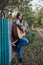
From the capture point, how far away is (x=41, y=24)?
27578 mm

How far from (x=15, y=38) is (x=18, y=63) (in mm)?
925

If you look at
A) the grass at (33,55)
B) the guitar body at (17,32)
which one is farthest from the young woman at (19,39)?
the grass at (33,55)

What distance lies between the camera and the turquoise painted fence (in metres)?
7.46

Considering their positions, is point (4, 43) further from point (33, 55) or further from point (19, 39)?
point (33, 55)

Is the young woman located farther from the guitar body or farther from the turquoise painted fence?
the turquoise painted fence

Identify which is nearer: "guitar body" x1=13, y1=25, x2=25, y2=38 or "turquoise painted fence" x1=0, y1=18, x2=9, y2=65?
"turquoise painted fence" x1=0, y1=18, x2=9, y2=65

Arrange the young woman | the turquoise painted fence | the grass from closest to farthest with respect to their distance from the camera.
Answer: the turquoise painted fence < the young woman < the grass

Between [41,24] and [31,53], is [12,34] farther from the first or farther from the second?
[41,24]

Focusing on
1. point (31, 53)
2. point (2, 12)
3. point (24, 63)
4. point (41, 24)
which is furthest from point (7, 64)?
point (41, 24)

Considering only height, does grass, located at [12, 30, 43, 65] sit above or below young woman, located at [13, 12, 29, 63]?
below

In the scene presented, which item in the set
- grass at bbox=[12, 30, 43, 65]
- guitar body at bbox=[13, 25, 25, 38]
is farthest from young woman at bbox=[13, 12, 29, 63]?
grass at bbox=[12, 30, 43, 65]

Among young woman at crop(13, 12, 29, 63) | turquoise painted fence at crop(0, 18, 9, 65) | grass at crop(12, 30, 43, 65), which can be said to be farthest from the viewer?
grass at crop(12, 30, 43, 65)

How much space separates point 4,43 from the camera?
7684 millimetres

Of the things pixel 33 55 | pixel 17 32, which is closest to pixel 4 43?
pixel 17 32
